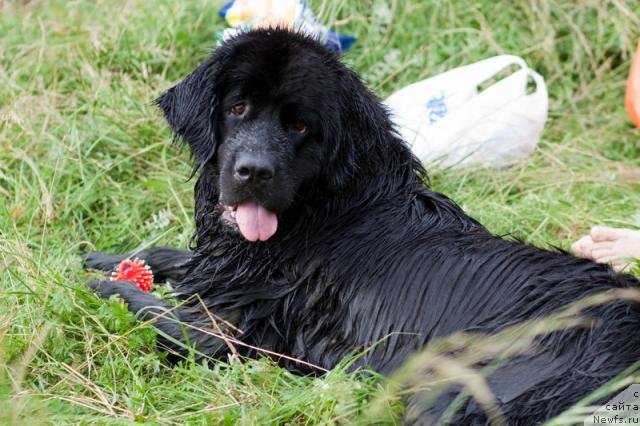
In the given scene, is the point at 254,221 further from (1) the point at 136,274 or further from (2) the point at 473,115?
(2) the point at 473,115

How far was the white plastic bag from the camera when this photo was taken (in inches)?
238

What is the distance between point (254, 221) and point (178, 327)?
0.57 m

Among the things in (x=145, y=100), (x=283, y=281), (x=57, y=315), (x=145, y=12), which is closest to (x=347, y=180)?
(x=283, y=281)

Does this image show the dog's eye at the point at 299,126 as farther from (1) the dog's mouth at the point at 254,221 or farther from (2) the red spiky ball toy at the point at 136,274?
(2) the red spiky ball toy at the point at 136,274

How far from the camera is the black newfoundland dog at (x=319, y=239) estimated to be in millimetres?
3842

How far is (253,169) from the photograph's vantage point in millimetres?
3939

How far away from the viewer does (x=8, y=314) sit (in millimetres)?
4094

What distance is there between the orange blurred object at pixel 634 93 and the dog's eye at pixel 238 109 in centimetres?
326

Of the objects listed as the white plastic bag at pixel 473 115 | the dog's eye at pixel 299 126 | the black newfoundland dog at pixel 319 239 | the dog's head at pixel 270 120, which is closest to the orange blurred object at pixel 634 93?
the white plastic bag at pixel 473 115

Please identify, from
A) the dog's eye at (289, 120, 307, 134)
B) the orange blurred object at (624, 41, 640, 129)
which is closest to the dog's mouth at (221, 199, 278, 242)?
the dog's eye at (289, 120, 307, 134)

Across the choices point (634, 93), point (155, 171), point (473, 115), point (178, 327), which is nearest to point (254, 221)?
point (178, 327)

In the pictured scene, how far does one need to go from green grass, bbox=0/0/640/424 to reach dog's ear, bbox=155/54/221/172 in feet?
2.46

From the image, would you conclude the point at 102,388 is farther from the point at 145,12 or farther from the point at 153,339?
the point at 145,12

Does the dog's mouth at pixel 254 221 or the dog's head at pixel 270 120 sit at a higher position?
the dog's head at pixel 270 120
